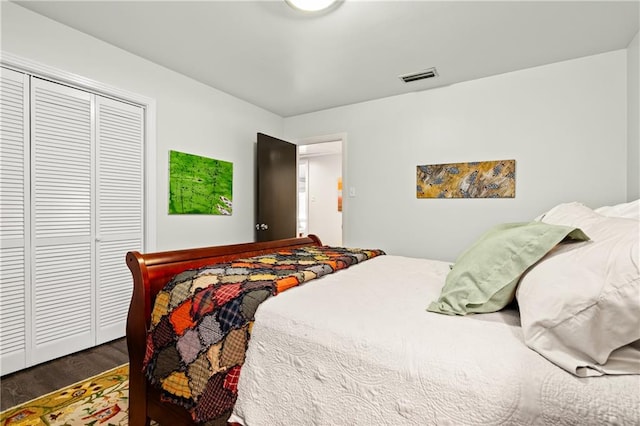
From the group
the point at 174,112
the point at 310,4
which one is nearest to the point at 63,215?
the point at 174,112

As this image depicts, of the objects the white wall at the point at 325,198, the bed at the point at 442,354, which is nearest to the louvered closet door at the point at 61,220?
the bed at the point at 442,354

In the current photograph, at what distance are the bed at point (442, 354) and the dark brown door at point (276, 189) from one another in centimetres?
252

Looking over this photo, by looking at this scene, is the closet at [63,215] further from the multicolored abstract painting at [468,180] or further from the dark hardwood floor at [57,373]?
the multicolored abstract painting at [468,180]

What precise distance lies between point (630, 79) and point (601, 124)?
38cm

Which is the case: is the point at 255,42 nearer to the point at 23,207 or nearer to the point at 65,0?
the point at 65,0

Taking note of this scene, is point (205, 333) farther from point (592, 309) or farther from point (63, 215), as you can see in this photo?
point (63, 215)

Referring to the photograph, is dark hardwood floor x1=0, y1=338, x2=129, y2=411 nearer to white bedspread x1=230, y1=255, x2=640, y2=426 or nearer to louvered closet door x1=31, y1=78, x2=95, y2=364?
louvered closet door x1=31, y1=78, x2=95, y2=364

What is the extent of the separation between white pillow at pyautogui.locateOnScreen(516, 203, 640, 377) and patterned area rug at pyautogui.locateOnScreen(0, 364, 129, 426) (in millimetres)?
1984

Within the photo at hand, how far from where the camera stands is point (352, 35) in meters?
2.40

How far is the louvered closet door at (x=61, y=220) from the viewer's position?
7.27ft

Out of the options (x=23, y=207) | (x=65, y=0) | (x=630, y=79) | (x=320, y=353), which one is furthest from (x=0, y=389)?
(x=630, y=79)

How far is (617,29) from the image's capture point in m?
2.31

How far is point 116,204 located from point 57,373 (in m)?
1.33

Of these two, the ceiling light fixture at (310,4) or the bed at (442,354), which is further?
the ceiling light fixture at (310,4)
